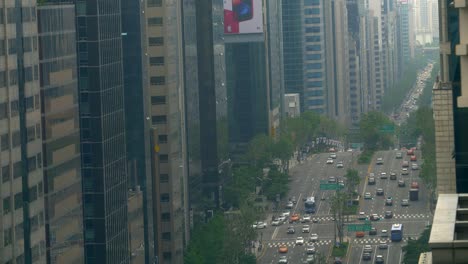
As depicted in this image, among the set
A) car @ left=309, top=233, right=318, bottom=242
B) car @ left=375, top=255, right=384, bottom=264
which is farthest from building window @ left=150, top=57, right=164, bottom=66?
car @ left=309, top=233, right=318, bottom=242

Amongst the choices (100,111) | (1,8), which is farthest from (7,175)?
(100,111)

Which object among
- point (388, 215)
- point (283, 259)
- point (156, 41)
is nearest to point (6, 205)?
point (156, 41)

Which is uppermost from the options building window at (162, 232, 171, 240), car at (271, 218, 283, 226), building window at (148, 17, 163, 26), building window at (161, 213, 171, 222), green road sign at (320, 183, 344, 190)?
building window at (148, 17, 163, 26)

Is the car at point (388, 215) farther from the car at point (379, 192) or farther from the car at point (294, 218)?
the car at point (379, 192)

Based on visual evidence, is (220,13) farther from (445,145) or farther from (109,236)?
(445,145)

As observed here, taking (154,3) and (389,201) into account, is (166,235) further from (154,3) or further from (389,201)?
(389,201)

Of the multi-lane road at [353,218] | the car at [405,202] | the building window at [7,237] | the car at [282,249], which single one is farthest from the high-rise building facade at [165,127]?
the building window at [7,237]

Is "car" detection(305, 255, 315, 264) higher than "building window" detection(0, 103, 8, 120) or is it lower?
lower

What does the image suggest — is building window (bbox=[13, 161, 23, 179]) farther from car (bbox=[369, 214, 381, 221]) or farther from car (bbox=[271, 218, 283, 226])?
car (bbox=[369, 214, 381, 221])
